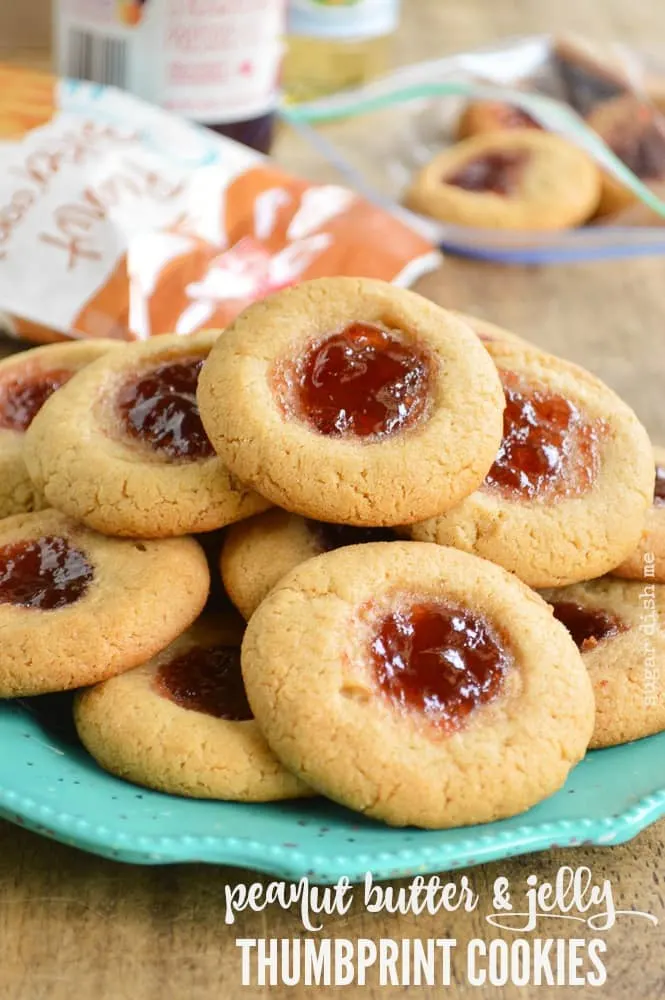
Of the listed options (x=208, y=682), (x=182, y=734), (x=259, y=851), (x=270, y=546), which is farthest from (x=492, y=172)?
(x=259, y=851)

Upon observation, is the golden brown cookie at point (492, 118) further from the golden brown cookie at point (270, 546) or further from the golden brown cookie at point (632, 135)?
the golden brown cookie at point (270, 546)

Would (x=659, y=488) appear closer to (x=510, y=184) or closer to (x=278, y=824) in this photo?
(x=278, y=824)

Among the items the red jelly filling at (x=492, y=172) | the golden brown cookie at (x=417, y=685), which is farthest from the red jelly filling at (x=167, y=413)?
the red jelly filling at (x=492, y=172)

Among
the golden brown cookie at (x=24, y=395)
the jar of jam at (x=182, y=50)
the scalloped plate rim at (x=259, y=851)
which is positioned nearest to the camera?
the scalloped plate rim at (x=259, y=851)

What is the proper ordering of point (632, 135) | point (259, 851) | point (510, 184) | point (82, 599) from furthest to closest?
point (632, 135)
point (510, 184)
point (82, 599)
point (259, 851)

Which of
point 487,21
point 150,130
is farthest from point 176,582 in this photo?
point 487,21

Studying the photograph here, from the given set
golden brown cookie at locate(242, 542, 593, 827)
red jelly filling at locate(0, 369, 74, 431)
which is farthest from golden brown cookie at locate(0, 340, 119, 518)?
golden brown cookie at locate(242, 542, 593, 827)
